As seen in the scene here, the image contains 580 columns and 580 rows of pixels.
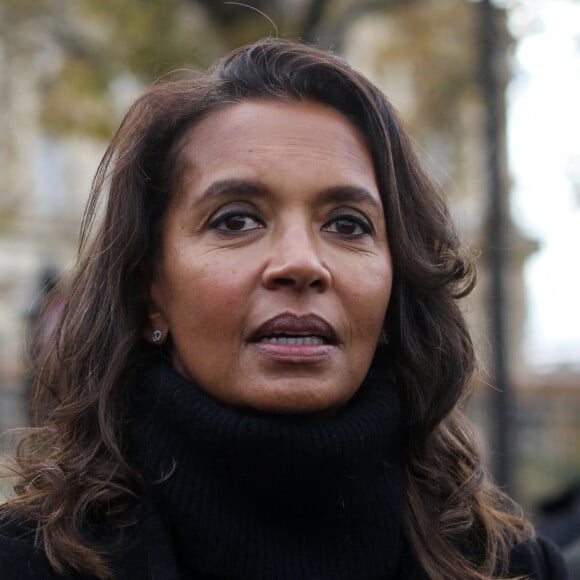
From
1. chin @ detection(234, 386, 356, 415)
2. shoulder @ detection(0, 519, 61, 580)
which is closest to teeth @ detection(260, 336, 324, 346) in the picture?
chin @ detection(234, 386, 356, 415)

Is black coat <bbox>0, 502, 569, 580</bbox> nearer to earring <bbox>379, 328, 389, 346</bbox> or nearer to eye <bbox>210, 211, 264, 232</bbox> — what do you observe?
eye <bbox>210, 211, 264, 232</bbox>

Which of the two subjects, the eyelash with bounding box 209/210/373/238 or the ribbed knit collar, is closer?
the ribbed knit collar

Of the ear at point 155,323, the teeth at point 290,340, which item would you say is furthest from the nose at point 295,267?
the ear at point 155,323

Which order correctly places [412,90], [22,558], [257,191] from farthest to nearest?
[412,90]
[257,191]
[22,558]

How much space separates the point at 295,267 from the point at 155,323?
473 mm

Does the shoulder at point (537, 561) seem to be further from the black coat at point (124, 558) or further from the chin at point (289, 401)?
the black coat at point (124, 558)

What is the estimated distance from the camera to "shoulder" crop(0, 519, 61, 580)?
7.28ft

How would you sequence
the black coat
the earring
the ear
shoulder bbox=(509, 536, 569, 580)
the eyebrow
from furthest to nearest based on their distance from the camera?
the earring < shoulder bbox=(509, 536, 569, 580) < the ear < the eyebrow < the black coat

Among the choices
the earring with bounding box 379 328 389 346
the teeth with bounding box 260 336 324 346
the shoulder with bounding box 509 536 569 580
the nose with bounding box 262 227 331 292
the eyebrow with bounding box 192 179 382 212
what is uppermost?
the eyebrow with bounding box 192 179 382 212

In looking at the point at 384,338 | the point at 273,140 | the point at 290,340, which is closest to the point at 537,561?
the point at 384,338

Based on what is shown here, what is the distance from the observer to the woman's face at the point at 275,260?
231 centimetres

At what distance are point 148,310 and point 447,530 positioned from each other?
94 centimetres

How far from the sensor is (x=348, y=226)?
250 centimetres

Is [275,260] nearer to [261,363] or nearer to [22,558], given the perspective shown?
[261,363]
